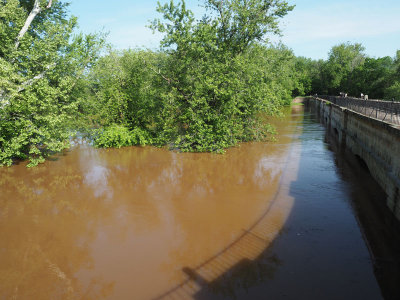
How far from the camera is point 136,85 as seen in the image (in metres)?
21.0

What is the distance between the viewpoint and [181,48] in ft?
59.9

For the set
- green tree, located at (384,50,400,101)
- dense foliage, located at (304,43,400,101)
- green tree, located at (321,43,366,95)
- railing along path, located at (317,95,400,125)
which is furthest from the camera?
green tree, located at (321,43,366,95)

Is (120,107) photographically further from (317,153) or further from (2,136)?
(317,153)

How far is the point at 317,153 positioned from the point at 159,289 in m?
14.9

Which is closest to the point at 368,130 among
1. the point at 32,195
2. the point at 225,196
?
the point at 225,196

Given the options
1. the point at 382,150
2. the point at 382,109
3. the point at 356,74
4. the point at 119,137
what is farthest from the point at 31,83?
the point at 356,74

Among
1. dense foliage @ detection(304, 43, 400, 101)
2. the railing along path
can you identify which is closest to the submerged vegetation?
the railing along path

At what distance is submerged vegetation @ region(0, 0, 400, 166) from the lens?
14.8 metres

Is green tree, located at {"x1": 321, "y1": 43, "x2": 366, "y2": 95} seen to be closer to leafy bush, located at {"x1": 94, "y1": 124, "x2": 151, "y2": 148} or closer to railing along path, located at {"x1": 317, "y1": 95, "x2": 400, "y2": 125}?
railing along path, located at {"x1": 317, "y1": 95, "x2": 400, "y2": 125}

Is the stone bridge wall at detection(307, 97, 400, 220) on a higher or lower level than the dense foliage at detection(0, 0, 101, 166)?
lower

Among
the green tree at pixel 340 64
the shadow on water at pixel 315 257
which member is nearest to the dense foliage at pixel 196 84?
the shadow on water at pixel 315 257

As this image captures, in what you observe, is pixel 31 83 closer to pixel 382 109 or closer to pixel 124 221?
pixel 124 221

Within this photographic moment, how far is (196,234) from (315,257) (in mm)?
3172

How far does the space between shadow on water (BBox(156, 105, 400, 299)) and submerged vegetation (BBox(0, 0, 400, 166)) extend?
911cm
